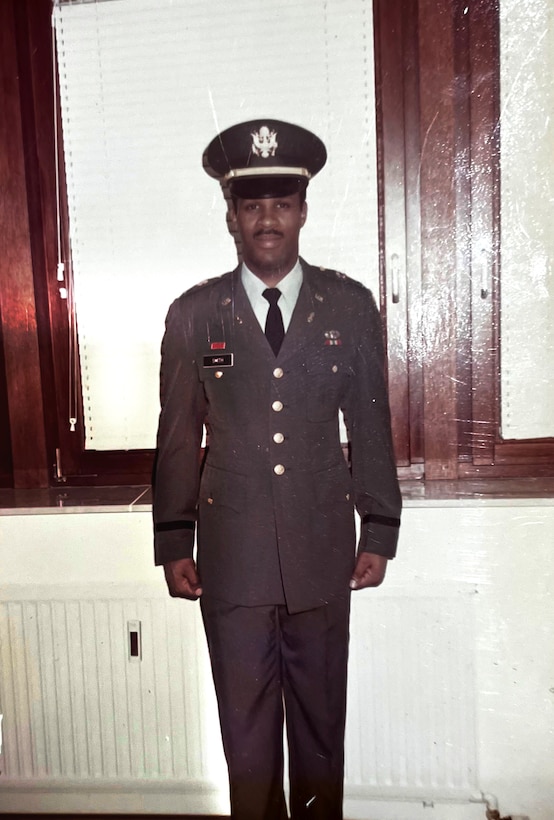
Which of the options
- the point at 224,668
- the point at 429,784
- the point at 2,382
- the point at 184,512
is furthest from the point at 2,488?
the point at 429,784

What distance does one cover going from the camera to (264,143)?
4.25 feet

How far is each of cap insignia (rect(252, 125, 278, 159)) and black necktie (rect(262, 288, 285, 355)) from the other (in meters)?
0.25

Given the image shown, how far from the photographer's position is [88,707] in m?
1.51

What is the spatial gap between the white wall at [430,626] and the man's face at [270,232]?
56 centimetres

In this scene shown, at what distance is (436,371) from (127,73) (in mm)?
893

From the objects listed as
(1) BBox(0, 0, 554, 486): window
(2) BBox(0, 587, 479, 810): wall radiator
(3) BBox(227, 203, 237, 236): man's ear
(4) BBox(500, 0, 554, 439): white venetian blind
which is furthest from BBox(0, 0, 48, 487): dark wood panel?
(4) BBox(500, 0, 554, 439): white venetian blind

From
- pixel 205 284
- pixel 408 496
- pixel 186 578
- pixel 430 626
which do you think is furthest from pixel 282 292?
pixel 430 626

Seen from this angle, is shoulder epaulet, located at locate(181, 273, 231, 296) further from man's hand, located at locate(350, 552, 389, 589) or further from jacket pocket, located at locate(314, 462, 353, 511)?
man's hand, located at locate(350, 552, 389, 589)

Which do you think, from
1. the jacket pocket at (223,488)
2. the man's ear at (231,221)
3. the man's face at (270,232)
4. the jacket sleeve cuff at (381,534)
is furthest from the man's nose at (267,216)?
the jacket sleeve cuff at (381,534)

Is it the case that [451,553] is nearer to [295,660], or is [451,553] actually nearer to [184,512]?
[295,660]

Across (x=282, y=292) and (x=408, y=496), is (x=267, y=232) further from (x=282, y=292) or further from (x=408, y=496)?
(x=408, y=496)

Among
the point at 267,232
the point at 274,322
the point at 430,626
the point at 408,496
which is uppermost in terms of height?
the point at 267,232

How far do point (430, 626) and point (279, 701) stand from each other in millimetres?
346

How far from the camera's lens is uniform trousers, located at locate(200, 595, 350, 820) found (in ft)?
4.30
